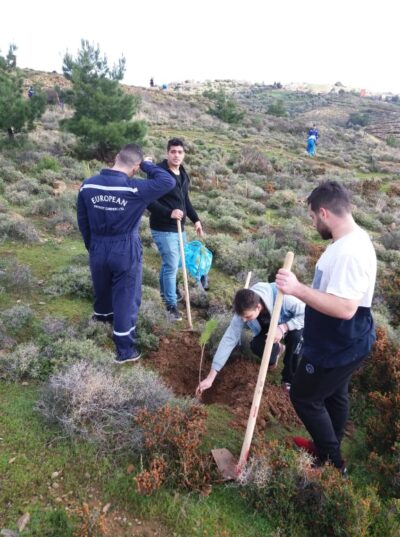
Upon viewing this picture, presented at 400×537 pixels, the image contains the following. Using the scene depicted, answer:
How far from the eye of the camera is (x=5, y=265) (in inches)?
239

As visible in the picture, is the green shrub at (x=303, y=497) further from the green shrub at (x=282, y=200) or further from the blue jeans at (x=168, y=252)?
the green shrub at (x=282, y=200)

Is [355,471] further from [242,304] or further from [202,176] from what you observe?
[202,176]

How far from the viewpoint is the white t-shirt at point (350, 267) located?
2.42 m

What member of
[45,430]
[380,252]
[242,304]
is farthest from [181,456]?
[380,252]

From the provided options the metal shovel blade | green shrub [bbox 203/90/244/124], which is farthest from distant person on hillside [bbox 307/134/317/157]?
the metal shovel blade

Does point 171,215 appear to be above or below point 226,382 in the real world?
above

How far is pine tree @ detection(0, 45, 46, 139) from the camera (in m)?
12.8

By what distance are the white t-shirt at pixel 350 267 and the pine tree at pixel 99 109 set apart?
496 inches

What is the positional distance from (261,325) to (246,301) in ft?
2.10

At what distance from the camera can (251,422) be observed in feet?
9.77

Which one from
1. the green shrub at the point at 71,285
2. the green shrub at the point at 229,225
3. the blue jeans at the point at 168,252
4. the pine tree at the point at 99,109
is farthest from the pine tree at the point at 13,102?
the blue jeans at the point at 168,252

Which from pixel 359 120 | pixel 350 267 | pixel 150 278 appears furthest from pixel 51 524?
pixel 359 120

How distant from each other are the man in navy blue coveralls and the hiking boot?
1.83 m

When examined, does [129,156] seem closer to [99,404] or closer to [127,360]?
[127,360]
